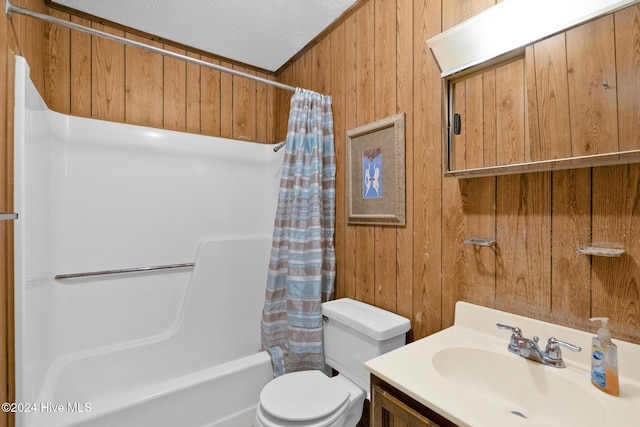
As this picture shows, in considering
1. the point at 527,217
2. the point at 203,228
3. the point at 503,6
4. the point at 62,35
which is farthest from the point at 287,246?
the point at 62,35

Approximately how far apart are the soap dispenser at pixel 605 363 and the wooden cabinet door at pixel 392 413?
1.51ft

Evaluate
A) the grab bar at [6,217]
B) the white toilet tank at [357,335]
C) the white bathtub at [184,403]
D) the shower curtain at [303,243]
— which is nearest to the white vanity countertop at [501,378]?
the white toilet tank at [357,335]

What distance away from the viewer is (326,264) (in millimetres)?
1833

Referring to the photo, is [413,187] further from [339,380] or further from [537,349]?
[339,380]

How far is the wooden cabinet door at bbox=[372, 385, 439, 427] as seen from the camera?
77 centimetres

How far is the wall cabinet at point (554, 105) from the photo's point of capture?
802 millimetres

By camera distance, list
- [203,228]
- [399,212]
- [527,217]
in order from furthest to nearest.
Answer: [203,228] < [399,212] < [527,217]

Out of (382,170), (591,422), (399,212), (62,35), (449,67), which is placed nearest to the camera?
(591,422)

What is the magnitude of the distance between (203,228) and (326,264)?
3.17 ft

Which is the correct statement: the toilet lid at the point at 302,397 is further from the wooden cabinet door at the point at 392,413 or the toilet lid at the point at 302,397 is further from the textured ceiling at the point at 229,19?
the textured ceiling at the point at 229,19

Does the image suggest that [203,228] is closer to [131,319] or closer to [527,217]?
[131,319]

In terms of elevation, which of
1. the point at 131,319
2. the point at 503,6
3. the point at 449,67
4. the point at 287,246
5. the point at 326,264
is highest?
the point at 503,6

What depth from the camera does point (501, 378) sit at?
0.96 m

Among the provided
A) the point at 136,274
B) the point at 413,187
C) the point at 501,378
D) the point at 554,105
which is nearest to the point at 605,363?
the point at 501,378
